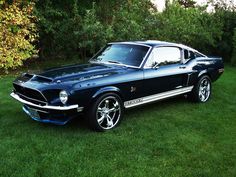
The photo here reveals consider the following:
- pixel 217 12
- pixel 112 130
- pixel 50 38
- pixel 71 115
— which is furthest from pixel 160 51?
pixel 217 12

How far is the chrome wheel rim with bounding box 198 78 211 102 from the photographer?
8.47 m

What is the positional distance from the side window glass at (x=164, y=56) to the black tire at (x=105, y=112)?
1.15 m

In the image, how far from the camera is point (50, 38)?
575 inches

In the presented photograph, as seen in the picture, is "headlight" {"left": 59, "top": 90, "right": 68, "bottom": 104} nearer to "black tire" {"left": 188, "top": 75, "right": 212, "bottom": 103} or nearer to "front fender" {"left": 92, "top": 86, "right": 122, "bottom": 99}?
"front fender" {"left": 92, "top": 86, "right": 122, "bottom": 99}

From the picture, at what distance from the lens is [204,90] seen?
8.58 meters

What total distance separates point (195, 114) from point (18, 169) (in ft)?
13.4

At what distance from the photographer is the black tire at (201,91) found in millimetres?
8242

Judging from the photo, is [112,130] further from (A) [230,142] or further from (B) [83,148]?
(A) [230,142]

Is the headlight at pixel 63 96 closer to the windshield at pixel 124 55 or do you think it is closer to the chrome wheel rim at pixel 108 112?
the chrome wheel rim at pixel 108 112

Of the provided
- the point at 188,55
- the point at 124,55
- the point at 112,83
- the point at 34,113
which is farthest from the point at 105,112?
the point at 188,55

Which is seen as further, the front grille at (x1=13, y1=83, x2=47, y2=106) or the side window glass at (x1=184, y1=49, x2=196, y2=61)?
the side window glass at (x1=184, y1=49, x2=196, y2=61)

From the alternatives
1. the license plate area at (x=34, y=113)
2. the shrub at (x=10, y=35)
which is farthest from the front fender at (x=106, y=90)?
the shrub at (x=10, y=35)

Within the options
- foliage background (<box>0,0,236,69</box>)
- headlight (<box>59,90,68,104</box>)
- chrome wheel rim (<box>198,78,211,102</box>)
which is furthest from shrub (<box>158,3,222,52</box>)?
headlight (<box>59,90,68,104</box>)

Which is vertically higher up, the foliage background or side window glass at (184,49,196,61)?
the foliage background
